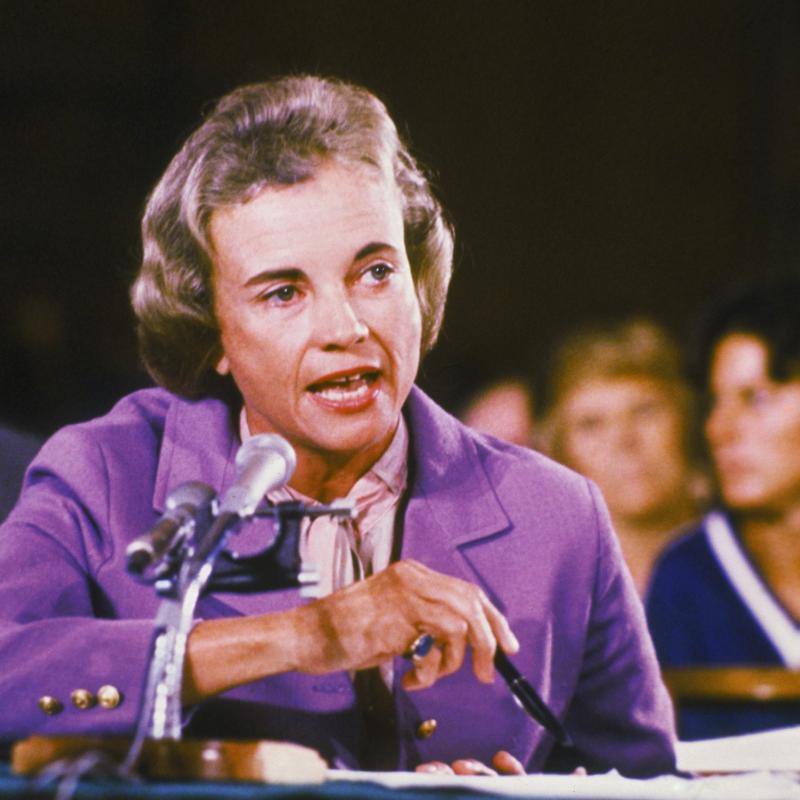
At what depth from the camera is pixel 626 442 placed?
12.1 feet

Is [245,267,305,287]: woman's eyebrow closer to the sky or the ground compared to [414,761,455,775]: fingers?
closer to the sky

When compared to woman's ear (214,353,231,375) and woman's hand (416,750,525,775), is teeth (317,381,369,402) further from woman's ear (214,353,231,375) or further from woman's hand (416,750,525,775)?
woman's hand (416,750,525,775)

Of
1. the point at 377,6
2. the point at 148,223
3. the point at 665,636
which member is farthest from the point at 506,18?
the point at 148,223

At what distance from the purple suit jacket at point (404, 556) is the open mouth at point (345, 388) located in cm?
17

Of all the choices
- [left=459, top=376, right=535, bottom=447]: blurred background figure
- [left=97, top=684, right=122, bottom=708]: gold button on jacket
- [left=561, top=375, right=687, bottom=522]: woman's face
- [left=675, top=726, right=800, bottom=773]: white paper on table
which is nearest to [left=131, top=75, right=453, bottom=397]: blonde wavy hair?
[left=97, top=684, right=122, bottom=708]: gold button on jacket

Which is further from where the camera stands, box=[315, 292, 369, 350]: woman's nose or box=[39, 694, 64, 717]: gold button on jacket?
Result: box=[315, 292, 369, 350]: woman's nose

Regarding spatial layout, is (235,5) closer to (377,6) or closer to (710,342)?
(377,6)

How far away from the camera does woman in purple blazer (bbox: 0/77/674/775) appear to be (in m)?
1.75

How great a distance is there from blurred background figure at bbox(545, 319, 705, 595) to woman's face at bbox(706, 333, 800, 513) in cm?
17

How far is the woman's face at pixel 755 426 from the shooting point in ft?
11.2

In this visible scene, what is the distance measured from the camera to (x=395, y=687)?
71.5 inches

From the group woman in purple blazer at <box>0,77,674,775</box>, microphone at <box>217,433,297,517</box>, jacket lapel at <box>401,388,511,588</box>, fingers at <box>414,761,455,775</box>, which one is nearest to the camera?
microphone at <box>217,433,297,517</box>

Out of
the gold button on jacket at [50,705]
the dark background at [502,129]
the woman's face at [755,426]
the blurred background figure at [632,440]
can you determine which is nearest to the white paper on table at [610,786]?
the gold button on jacket at [50,705]

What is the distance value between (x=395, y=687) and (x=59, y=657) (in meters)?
0.42
